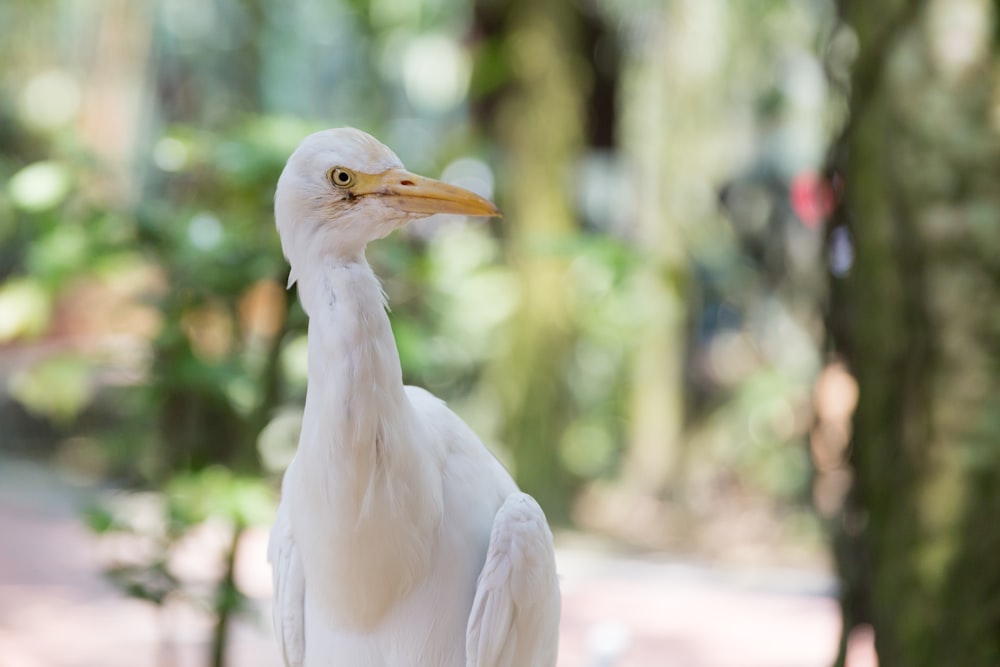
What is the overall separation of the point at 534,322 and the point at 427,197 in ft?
12.0

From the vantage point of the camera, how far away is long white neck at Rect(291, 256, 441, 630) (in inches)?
49.7

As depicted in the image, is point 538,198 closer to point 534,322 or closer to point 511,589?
point 534,322


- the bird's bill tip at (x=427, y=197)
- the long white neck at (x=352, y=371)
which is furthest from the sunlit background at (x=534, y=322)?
the bird's bill tip at (x=427, y=197)

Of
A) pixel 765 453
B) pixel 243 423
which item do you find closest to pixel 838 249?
pixel 243 423

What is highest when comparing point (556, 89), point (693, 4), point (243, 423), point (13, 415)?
point (693, 4)

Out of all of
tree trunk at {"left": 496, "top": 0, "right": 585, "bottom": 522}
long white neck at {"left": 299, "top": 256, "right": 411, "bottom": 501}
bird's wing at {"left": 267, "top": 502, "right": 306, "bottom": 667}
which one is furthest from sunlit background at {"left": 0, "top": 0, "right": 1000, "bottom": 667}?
long white neck at {"left": 299, "top": 256, "right": 411, "bottom": 501}

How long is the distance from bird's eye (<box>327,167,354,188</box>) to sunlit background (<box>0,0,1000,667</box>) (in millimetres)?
1005

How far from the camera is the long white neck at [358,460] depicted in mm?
1262

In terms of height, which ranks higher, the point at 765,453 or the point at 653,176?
the point at 653,176

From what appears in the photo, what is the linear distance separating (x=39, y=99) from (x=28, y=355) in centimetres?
311

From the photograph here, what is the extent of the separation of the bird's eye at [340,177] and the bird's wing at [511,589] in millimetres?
478

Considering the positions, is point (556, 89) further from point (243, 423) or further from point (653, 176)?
point (243, 423)

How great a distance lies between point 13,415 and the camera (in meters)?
7.12

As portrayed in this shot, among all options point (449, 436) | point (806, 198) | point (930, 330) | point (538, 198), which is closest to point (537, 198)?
point (538, 198)
